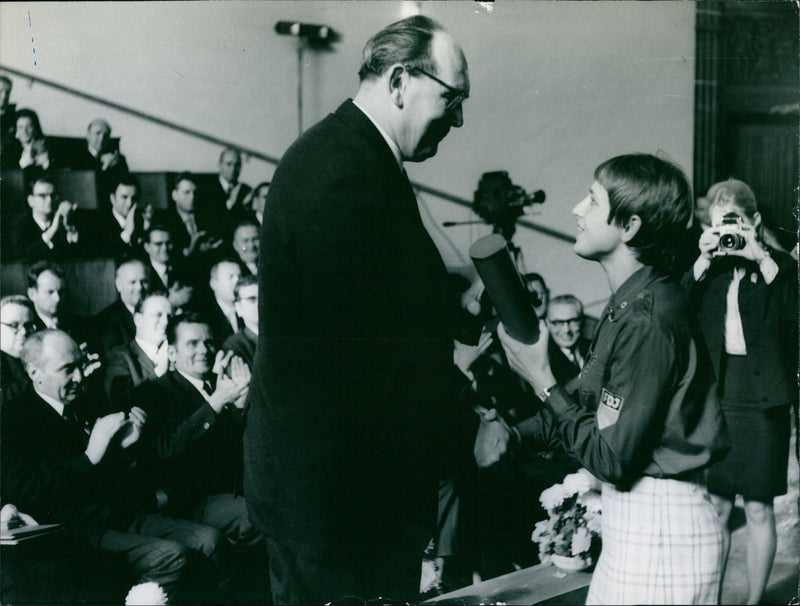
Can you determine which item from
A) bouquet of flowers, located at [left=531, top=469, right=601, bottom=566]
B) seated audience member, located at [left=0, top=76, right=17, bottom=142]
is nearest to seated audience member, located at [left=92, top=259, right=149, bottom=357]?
seated audience member, located at [left=0, top=76, right=17, bottom=142]

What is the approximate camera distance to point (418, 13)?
2.44 meters

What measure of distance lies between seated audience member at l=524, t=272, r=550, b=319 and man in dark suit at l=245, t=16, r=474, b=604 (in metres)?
0.55

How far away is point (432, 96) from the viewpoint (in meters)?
2.11

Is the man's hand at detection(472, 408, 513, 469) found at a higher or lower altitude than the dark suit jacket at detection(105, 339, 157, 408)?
lower

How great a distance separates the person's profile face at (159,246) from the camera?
2650mm

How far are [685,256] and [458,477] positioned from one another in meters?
1.13

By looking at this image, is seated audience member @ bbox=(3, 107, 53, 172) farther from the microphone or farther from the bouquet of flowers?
the bouquet of flowers

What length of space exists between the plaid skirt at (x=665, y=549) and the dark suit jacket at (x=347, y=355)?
2.08 ft

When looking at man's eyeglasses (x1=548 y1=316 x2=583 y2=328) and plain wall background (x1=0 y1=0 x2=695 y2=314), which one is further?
man's eyeglasses (x1=548 y1=316 x2=583 y2=328)

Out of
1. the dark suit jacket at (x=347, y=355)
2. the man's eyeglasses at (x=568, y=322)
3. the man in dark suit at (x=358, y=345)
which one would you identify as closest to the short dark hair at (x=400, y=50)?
the man in dark suit at (x=358, y=345)

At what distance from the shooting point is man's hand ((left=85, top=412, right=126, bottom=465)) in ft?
8.28

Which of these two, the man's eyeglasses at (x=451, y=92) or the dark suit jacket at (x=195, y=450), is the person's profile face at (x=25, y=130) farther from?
the man's eyeglasses at (x=451, y=92)

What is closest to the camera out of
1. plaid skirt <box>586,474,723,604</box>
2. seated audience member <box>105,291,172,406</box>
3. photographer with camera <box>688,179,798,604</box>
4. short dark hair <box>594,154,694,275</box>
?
plaid skirt <box>586,474,723,604</box>

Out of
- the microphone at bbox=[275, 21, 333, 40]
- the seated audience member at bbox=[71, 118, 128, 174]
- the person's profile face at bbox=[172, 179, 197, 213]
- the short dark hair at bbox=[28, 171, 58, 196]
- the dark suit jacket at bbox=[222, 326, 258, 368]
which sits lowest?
the dark suit jacket at bbox=[222, 326, 258, 368]
